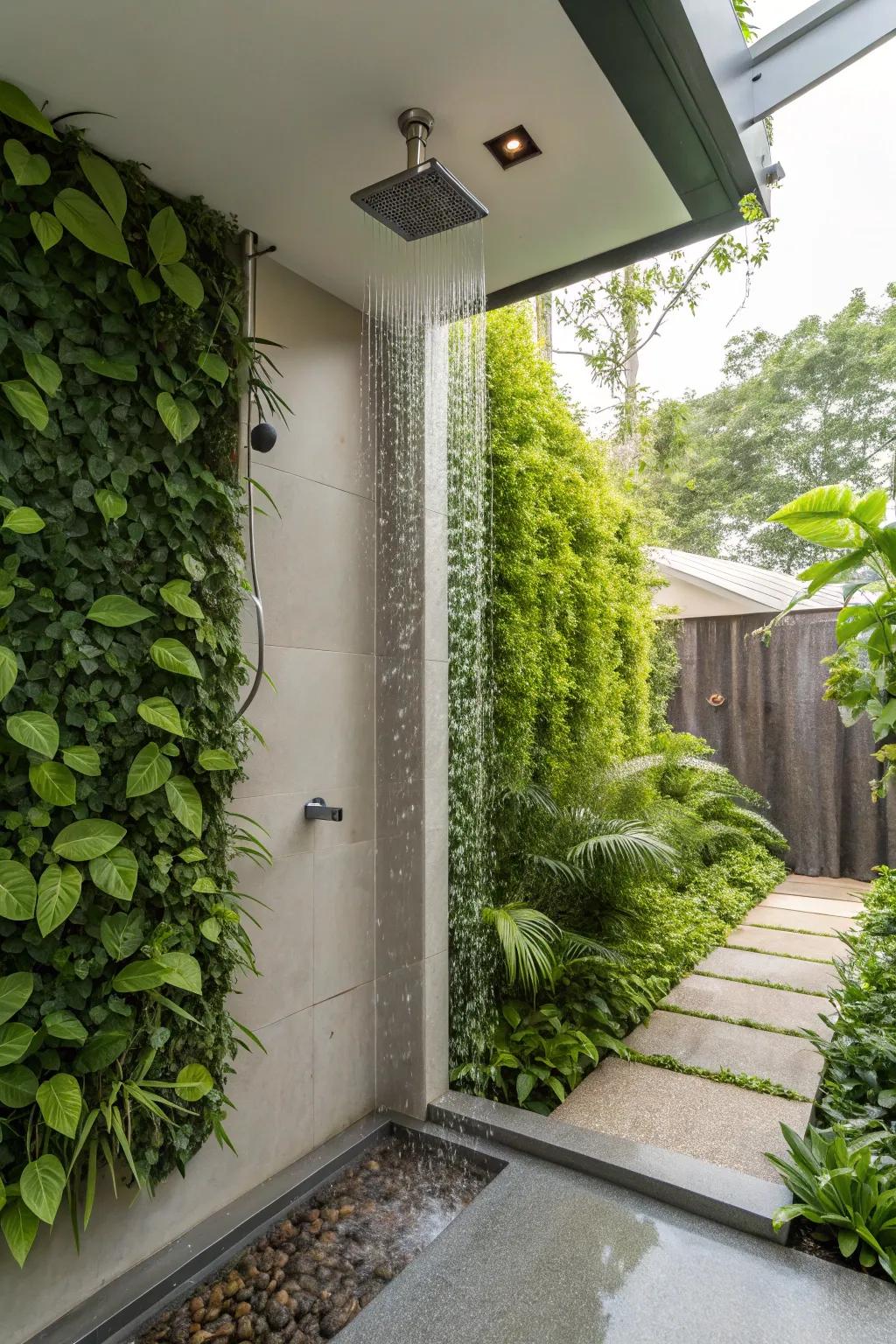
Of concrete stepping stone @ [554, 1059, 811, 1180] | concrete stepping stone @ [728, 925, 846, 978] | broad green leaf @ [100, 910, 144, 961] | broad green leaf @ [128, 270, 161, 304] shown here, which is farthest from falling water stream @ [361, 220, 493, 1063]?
concrete stepping stone @ [728, 925, 846, 978]

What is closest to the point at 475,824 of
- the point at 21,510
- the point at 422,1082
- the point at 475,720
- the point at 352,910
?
the point at 475,720

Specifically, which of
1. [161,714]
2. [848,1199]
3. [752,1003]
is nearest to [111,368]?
[161,714]

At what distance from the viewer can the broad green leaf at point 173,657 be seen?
1776mm

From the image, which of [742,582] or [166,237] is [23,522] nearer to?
[166,237]

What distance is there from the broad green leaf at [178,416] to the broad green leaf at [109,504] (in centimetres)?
22

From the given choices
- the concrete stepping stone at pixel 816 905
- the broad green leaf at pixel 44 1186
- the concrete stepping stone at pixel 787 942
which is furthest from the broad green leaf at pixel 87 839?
the concrete stepping stone at pixel 816 905

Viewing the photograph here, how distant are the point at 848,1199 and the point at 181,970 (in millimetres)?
1692

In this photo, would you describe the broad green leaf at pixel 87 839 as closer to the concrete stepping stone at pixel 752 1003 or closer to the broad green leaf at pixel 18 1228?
the broad green leaf at pixel 18 1228

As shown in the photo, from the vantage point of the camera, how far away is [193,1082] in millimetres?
1813

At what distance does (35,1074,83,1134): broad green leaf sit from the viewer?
1.51 meters

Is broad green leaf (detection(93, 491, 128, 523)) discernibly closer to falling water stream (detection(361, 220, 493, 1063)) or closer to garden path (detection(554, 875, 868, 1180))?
falling water stream (detection(361, 220, 493, 1063))

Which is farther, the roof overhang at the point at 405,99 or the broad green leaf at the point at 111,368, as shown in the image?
the broad green leaf at the point at 111,368

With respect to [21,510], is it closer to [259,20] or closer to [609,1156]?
[259,20]

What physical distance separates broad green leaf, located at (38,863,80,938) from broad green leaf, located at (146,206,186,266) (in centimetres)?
141
